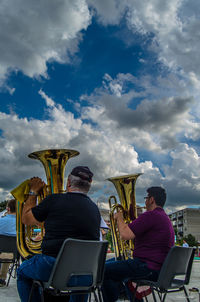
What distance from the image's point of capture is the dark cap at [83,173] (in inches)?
123

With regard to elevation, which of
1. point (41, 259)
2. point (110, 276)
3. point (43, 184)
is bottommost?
point (110, 276)

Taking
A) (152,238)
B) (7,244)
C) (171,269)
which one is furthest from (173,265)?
(7,244)

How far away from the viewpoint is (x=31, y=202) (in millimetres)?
3119

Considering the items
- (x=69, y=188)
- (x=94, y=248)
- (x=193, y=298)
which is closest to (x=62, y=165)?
(x=69, y=188)

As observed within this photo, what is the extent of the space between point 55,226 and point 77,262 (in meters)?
0.37

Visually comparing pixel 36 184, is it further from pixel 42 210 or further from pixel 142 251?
pixel 142 251

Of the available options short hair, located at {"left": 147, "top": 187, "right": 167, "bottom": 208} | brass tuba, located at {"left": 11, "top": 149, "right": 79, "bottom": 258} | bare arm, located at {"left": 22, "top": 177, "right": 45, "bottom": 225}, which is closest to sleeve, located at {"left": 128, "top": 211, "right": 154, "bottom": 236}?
short hair, located at {"left": 147, "top": 187, "right": 167, "bottom": 208}

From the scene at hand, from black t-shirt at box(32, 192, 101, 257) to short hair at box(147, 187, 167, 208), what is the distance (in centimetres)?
128

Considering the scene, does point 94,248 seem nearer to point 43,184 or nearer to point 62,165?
point 43,184

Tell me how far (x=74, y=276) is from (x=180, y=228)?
5514 inches

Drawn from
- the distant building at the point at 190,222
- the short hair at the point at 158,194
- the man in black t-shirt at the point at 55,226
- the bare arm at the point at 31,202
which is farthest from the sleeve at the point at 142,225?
the distant building at the point at 190,222

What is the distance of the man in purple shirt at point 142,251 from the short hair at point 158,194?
0.23m

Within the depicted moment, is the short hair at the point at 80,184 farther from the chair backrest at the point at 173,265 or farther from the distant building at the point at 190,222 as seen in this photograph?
the distant building at the point at 190,222

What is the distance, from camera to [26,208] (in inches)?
120
